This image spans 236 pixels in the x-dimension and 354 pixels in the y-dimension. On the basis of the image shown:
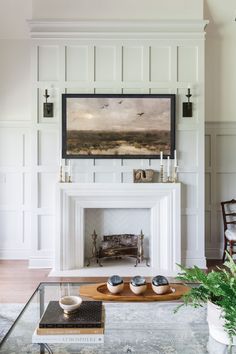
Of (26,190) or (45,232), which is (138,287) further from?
(26,190)

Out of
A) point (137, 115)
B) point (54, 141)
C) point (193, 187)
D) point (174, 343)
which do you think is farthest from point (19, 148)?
point (174, 343)

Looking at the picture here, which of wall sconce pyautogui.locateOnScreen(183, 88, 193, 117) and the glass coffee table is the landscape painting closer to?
wall sconce pyautogui.locateOnScreen(183, 88, 193, 117)

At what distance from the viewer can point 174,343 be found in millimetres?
1832

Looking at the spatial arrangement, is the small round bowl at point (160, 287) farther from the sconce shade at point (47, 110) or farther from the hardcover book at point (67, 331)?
the sconce shade at point (47, 110)

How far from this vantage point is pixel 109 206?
13.8 feet

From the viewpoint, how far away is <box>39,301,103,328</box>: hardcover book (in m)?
1.75

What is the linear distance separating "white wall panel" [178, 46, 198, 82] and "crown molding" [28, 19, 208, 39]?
18cm

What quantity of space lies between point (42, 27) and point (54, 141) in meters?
1.39

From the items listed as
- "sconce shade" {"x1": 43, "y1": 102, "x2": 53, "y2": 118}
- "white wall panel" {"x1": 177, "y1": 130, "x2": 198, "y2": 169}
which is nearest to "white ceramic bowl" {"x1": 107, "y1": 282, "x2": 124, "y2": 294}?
"white wall panel" {"x1": 177, "y1": 130, "x2": 198, "y2": 169}

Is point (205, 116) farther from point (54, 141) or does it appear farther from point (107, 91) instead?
point (54, 141)

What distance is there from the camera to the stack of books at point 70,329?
67.7 inches

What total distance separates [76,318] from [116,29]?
3498 mm

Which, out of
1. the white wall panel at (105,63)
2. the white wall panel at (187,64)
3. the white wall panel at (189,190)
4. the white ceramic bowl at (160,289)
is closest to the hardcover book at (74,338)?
the white ceramic bowl at (160,289)

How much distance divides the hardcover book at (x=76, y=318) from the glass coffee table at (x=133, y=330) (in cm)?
12
